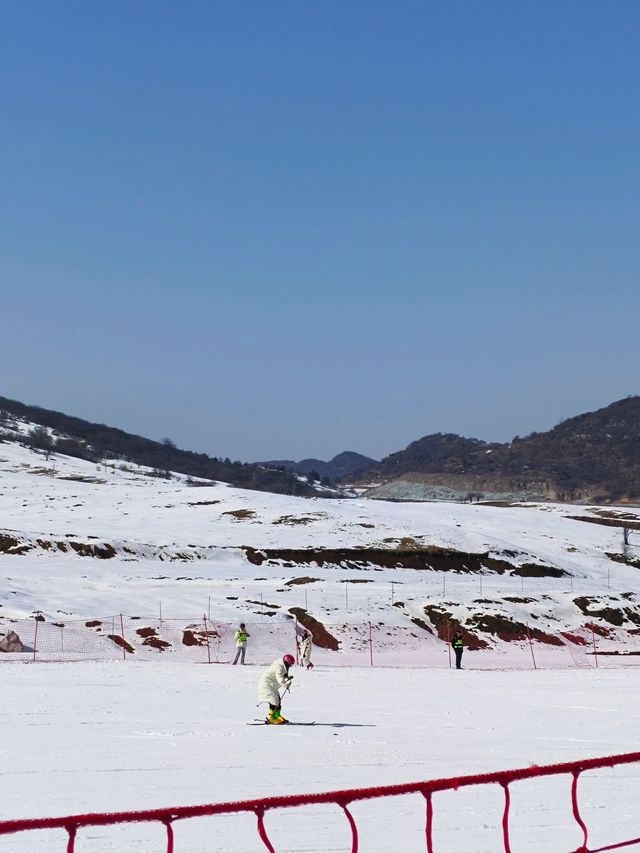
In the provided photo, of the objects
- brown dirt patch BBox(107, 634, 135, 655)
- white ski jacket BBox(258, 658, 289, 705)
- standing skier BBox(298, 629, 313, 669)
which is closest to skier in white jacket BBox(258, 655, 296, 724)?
white ski jacket BBox(258, 658, 289, 705)

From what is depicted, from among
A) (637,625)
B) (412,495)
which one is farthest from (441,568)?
(412,495)

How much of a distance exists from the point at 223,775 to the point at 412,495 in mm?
188170

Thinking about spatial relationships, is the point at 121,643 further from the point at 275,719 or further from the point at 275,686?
the point at 275,719

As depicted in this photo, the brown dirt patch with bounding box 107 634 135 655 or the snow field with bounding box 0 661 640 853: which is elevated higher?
the snow field with bounding box 0 661 640 853

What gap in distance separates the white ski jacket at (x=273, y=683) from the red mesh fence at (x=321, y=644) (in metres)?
14.0

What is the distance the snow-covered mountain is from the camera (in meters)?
41.6

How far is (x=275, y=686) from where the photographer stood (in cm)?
1800

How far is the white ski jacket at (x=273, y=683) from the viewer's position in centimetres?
1788

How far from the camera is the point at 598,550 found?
7588cm

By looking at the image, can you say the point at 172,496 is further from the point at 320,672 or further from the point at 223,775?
the point at 223,775

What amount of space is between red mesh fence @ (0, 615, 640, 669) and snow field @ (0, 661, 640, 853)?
6.10 meters

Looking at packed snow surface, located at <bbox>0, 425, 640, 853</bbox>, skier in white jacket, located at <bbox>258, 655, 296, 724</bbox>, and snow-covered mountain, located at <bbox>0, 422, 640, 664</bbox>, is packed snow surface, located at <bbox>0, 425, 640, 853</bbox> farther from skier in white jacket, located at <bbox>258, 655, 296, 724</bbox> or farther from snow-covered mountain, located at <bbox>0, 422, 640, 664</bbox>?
skier in white jacket, located at <bbox>258, 655, 296, 724</bbox>

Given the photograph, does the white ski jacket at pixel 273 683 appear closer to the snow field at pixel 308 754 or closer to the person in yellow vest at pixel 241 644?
the snow field at pixel 308 754

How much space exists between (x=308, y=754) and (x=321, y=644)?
23170 mm
